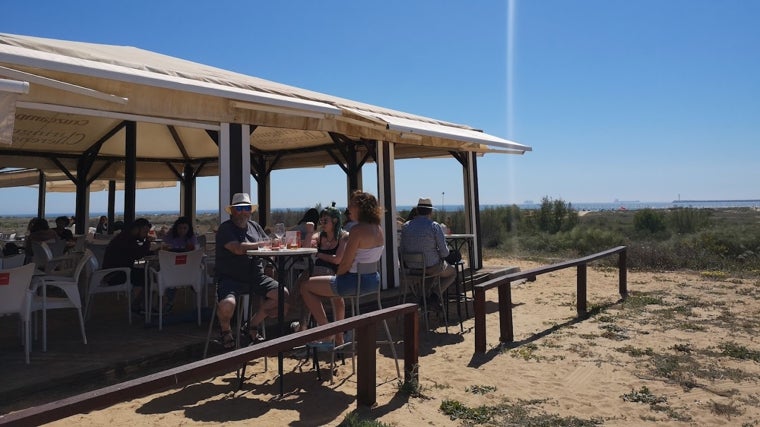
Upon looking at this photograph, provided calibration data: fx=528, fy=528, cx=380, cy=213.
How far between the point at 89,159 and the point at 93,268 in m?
5.70

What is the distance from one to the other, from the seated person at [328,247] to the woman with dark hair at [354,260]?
0.17m

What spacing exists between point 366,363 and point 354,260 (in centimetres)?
85

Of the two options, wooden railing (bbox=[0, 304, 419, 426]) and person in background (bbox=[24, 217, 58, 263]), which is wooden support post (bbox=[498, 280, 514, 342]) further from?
person in background (bbox=[24, 217, 58, 263])

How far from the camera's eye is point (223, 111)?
509 cm

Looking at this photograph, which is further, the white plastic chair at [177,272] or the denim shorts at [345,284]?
the white plastic chair at [177,272]

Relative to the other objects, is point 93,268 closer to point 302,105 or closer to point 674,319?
point 302,105

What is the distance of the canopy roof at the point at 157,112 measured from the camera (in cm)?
391

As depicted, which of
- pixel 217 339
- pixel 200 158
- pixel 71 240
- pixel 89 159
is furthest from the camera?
pixel 200 158

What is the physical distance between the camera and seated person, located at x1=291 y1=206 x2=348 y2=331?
428 cm

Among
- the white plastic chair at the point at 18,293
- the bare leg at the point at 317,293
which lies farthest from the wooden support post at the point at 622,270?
the white plastic chair at the point at 18,293

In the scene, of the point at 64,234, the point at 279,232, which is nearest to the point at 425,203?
the point at 279,232

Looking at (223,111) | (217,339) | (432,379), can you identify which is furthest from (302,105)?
(432,379)

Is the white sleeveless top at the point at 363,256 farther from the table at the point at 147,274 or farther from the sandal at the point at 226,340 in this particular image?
the table at the point at 147,274

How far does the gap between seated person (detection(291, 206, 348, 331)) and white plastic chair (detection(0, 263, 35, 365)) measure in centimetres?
190
